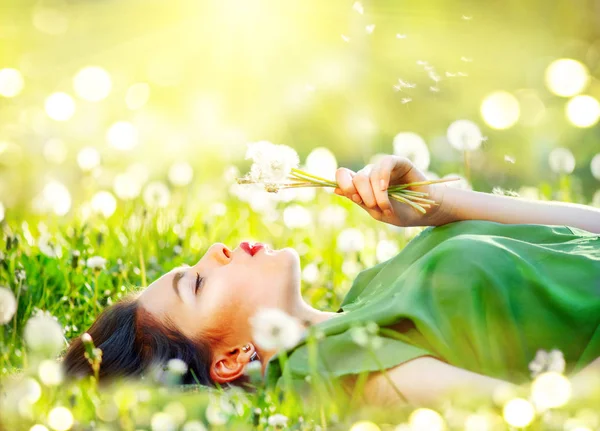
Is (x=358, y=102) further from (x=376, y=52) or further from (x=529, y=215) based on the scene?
(x=529, y=215)

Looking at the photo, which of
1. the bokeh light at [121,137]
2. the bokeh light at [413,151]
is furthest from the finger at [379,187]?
the bokeh light at [121,137]

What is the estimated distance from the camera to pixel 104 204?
127 inches

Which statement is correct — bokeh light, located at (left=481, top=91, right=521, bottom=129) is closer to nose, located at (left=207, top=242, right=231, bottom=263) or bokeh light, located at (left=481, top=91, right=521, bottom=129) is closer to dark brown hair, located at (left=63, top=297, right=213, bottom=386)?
nose, located at (left=207, top=242, right=231, bottom=263)

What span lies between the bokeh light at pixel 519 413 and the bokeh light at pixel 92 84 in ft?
13.1

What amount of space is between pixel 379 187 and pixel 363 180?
0.12 feet

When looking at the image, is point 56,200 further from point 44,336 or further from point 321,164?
point 44,336

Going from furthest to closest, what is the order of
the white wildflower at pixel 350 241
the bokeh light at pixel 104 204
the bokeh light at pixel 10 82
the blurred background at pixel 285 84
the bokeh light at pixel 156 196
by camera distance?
the bokeh light at pixel 10 82
the blurred background at pixel 285 84
the bokeh light at pixel 104 204
the bokeh light at pixel 156 196
the white wildflower at pixel 350 241

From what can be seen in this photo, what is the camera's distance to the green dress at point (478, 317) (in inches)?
71.9

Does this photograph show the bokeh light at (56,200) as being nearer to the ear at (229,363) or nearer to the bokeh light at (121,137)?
the bokeh light at (121,137)

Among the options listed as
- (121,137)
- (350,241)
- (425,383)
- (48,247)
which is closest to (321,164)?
(350,241)

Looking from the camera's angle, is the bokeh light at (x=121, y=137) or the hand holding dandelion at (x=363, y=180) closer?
the hand holding dandelion at (x=363, y=180)

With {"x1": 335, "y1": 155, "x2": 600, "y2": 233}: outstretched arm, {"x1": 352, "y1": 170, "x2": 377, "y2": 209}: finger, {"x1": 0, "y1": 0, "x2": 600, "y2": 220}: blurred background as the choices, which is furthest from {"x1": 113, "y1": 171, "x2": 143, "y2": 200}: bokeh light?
{"x1": 352, "y1": 170, "x2": 377, "y2": 209}: finger

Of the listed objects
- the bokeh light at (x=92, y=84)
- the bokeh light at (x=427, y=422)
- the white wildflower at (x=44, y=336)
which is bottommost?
the bokeh light at (x=92, y=84)

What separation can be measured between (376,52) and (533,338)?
12.6ft
